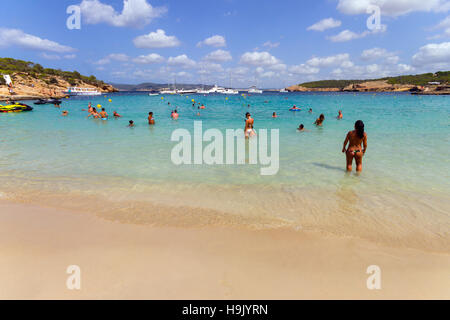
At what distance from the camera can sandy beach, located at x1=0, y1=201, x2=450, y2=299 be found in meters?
2.75

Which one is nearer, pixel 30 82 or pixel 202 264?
pixel 202 264

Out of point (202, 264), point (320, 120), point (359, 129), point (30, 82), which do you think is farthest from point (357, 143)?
point (30, 82)

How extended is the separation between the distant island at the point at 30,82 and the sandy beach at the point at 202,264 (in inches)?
2695

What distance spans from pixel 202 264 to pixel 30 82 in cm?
9792

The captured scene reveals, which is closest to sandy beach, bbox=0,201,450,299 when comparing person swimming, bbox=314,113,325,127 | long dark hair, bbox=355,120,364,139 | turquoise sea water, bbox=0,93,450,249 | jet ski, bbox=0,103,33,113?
turquoise sea water, bbox=0,93,450,249

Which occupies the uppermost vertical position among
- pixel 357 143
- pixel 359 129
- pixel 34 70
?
pixel 34 70

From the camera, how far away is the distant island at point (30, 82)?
197 feet

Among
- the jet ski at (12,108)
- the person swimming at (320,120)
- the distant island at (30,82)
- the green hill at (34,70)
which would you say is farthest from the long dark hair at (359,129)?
the green hill at (34,70)

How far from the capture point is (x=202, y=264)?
320cm

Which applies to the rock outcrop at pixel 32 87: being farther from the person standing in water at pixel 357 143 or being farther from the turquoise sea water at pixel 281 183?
the person standing in water at pixel 357 143

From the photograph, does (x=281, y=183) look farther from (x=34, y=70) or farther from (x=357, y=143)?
(x=34, y=70)

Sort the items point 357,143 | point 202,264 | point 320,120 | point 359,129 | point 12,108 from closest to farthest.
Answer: point 202,264, point 359,129, point 357,143, point 320,120, point 12,108
